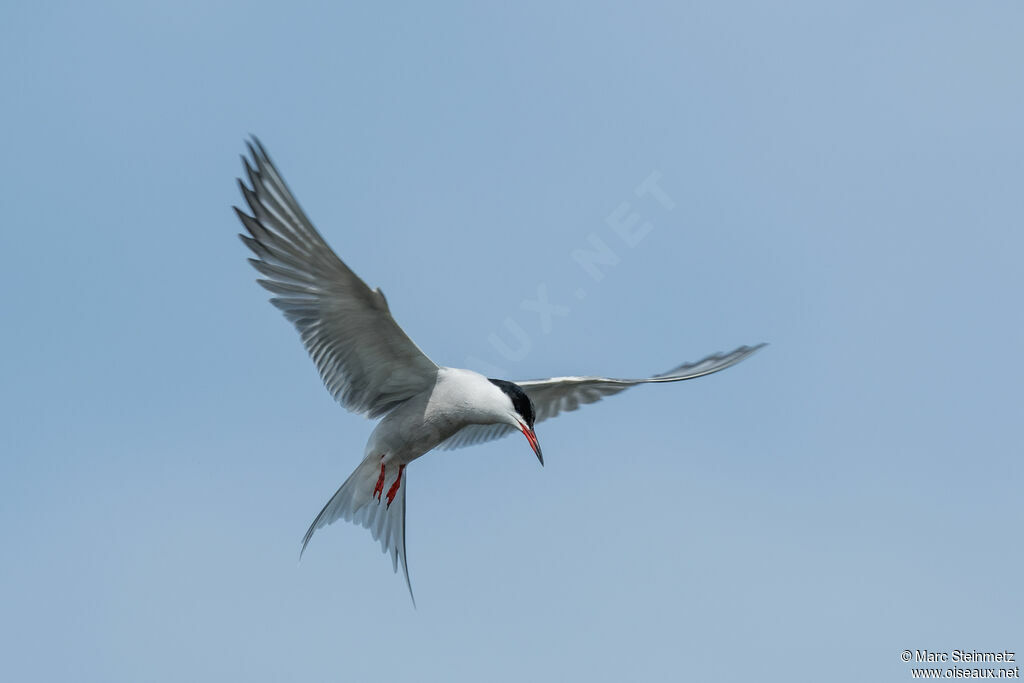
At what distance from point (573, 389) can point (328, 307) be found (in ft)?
7.96

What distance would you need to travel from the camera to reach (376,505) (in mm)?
7941

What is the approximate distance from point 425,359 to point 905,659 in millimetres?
3370

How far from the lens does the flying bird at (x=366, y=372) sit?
6793 millimetres

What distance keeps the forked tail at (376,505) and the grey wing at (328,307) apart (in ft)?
1.31

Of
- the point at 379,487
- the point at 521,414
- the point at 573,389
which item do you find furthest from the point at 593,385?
the point at 379,487

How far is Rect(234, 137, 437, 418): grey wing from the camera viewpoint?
6734mm

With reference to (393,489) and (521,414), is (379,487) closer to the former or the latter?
(393,489)

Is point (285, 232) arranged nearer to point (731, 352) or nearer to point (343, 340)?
point (343, 340)

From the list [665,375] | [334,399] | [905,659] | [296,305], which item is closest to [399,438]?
[334,399]

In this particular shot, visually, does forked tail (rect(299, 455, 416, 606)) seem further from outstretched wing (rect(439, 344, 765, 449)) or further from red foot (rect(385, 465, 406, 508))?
outstretched wing (rect(439, 344, 765, 449))

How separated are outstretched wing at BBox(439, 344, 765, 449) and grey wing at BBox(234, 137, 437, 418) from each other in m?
1.06

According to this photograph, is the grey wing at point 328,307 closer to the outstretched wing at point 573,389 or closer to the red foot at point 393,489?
the red foot at point 393,489

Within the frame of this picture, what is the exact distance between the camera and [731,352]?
9.01 metres

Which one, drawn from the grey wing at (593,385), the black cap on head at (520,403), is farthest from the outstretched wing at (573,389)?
the black cap on head at (520,403)
